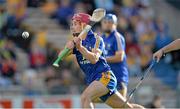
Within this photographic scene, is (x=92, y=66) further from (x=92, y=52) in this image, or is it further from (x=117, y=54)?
(x=117, y=54)

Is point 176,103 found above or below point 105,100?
below

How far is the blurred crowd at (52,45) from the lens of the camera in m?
21.3

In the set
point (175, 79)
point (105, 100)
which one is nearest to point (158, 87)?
point (175, 79)

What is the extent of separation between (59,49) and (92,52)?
10.2 metres

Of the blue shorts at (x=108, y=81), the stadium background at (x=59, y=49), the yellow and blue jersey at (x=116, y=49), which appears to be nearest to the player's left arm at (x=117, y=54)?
the yellow and blue jersey at (x=116, y=49)

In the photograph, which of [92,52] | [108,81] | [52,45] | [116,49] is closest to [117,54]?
[116,49]

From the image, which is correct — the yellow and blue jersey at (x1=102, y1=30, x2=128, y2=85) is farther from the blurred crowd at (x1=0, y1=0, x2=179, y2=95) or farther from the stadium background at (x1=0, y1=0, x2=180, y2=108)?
the blurred crowd at (x1=0, y1=0, x2=179, y2=95)

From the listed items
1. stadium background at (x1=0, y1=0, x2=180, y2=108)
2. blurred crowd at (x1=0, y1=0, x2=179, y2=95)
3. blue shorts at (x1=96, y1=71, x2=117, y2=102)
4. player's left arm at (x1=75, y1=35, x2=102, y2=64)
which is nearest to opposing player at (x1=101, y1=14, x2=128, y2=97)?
blue shorts at (x1=96, y1=71, x2=117, y2=102)

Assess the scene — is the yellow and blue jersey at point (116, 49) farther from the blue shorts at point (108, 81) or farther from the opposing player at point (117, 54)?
the blue shorts at point (108, 81)

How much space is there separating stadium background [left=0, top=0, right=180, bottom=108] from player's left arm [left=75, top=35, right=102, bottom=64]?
641 cm

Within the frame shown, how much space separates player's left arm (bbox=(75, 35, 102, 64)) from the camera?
12.8m

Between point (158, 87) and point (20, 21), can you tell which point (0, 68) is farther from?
point (158, 87)

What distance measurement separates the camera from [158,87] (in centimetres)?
2186

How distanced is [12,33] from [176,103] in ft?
16.8
